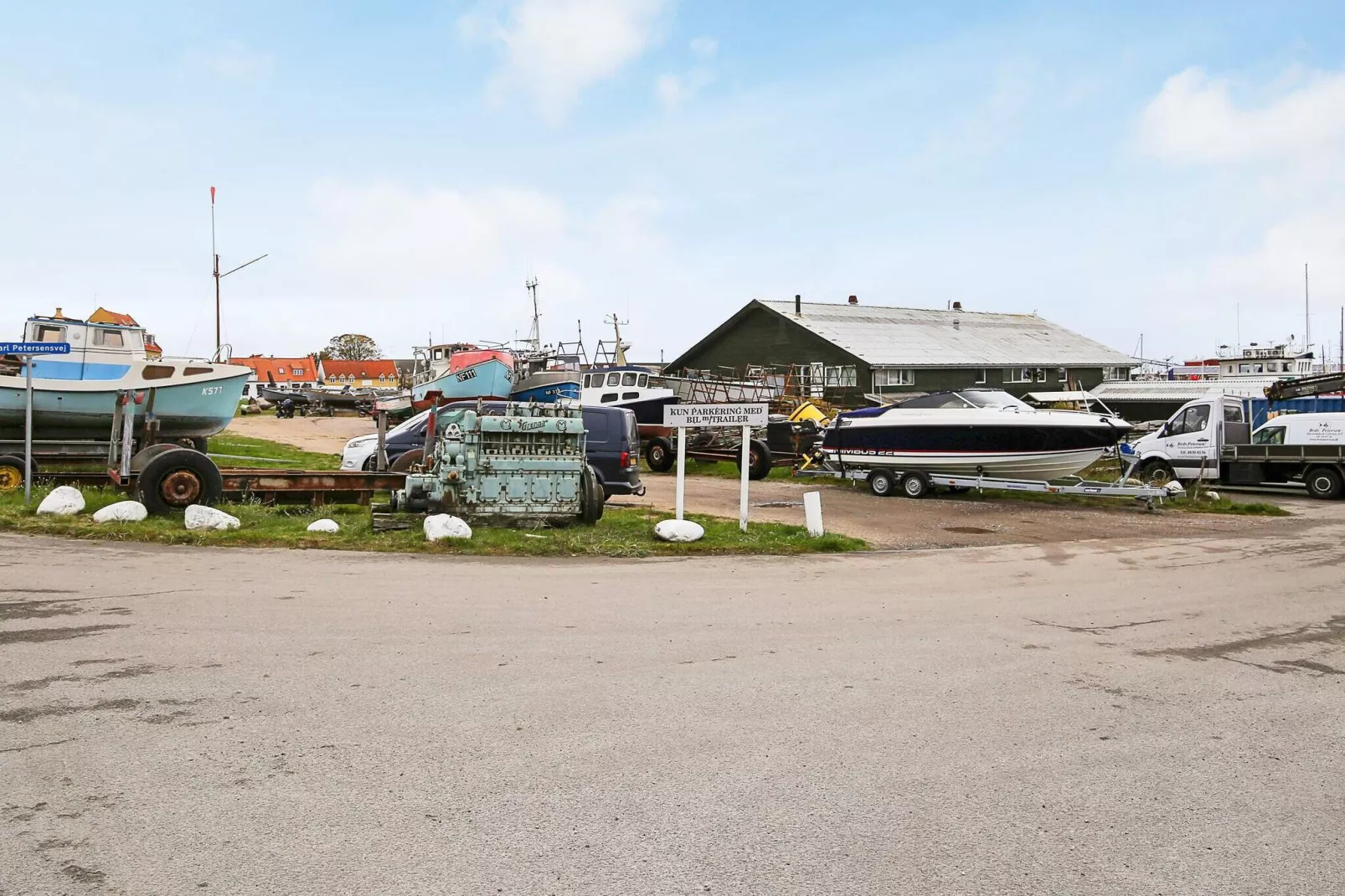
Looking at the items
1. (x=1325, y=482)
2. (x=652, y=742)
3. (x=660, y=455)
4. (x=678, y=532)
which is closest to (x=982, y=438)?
(x=1325, y=482)

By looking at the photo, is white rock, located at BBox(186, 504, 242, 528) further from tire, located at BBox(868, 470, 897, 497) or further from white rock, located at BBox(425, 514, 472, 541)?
tire, located at BBox(868, 470, 897, 497)

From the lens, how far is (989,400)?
2098 cm

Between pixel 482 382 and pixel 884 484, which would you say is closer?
pixel 884 484

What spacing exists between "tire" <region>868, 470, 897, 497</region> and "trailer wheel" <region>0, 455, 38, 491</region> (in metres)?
14.9

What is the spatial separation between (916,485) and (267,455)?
16337 mm

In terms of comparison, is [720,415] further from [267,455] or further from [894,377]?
[894,377]

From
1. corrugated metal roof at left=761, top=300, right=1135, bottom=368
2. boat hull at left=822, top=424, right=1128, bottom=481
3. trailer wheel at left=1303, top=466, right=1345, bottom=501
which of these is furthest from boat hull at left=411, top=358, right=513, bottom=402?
trailer wheel at left=1303, top=466, right=1345, bottom=501

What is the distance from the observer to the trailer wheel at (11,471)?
15219mm

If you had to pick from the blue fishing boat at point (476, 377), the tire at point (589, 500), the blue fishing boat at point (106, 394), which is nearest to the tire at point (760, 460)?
the tire at point (589, 500)

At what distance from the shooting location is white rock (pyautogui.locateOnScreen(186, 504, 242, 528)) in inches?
483

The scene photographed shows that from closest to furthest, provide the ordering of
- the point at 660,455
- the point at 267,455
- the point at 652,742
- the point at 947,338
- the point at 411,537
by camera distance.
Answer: the point at 652,742 → the point at 411,537 → the point at 660,455 → the point at 267,455 → the point at 947,338

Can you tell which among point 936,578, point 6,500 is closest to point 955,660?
point 936,578

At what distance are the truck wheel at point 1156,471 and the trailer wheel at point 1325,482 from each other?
2.69 meters

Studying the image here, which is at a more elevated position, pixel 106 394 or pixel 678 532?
pixel 106 394
